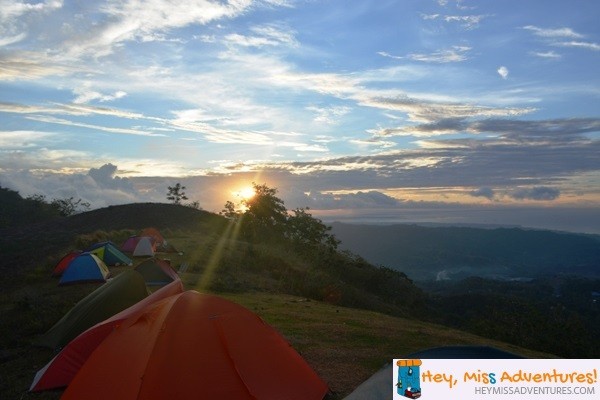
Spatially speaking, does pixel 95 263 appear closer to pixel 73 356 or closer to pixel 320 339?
pixel 320 339

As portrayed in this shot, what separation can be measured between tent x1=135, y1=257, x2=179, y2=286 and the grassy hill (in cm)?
162

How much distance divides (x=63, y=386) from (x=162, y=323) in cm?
363

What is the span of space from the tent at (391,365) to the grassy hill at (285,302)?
2.34m

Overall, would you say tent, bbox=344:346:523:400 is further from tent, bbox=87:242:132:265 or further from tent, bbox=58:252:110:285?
tent, bbox=87:242:132:265

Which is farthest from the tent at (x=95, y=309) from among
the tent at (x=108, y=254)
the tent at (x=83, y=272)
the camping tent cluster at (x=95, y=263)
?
the tent at (x=108, y=254)

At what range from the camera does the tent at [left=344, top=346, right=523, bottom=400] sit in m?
7.50

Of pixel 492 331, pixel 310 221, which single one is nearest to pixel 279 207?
pixel 310 221

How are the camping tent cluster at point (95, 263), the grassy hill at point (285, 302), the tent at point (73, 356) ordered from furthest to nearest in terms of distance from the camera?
the camping tent cluster at point (95, 263), the grassy hill at point (285, 302), the tent at point (73, 356)

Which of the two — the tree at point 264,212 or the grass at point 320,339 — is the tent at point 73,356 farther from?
the tree at point 264,212

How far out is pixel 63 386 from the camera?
33.1 ft

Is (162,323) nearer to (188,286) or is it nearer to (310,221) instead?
(188,286)

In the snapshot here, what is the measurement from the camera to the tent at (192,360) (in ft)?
25.8

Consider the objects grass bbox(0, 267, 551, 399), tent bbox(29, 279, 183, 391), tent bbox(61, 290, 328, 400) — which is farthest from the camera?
grass bbox(0, 267, 551, 399)

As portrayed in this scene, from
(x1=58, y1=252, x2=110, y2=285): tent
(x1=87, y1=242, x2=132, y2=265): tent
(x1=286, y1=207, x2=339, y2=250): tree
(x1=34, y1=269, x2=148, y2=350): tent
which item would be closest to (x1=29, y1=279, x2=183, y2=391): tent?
(x1=34, y1=269, x2=148, y2=350): tent
